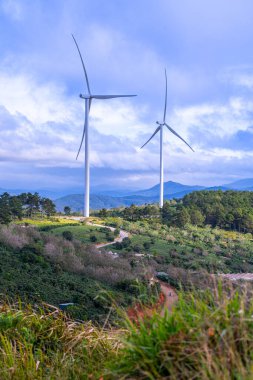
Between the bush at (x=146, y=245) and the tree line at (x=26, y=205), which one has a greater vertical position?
the tree line at (x=26, y=205)

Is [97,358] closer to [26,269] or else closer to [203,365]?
[203,365]

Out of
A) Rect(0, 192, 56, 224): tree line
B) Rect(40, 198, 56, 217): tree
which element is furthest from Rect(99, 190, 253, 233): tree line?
Rect(0, 192, 56, 224): tree line

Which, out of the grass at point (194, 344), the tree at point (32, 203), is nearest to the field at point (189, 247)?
the tree at point (32, 203)

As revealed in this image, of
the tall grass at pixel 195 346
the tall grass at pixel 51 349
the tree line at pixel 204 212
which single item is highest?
the tree line at pixel 204 212

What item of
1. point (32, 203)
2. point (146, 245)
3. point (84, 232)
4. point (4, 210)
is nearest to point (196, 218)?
point (32, 203)

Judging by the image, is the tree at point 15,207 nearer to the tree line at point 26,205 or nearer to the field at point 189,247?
the tree line at point 26,205

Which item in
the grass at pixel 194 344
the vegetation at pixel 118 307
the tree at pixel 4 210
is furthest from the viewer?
the tree at pixel 4 210

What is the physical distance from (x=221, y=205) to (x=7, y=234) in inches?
1867

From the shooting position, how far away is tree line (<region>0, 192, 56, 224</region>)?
4797 cm

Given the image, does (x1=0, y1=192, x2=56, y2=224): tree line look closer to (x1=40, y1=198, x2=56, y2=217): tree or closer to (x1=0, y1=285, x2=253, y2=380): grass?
(x1=40, y1=198, x2=56, y2=217): tree

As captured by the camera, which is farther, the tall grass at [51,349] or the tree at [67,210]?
the tree at [67,210]

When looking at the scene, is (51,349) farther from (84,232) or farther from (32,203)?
(32,203)

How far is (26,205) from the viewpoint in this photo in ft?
174

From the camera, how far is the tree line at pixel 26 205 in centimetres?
4797
